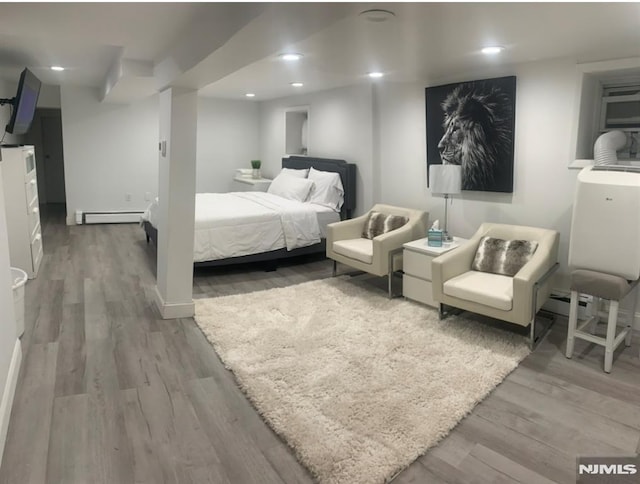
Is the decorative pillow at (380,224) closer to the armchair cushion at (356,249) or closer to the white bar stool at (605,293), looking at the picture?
the armchair cushion at (356,249)

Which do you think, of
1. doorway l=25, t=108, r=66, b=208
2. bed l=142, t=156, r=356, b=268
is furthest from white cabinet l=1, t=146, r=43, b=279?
doorway l=25, t=108, r=66, b=208

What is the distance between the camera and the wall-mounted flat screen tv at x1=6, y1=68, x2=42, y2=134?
3.75 meters

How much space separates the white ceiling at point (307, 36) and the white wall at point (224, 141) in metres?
3.43

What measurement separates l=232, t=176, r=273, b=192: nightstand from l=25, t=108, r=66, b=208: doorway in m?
3.87

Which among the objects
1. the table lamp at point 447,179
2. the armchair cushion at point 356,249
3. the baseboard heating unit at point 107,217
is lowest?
the baseboard heating unit at point 107,217

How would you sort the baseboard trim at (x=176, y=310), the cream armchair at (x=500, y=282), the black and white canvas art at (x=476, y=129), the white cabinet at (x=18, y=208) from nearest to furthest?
the cream armchair at (x=500, y=282) < the baseboard trim at (x=176, y=310) < the black and white canvas art at (x=476, y=129) < the white cabinet at (x=18, y=208)

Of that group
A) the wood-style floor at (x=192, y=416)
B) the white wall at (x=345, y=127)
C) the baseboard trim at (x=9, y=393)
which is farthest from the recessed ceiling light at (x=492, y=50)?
the baseboard trim at (x=9, y=393)

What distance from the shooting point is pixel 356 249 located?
4.55 m

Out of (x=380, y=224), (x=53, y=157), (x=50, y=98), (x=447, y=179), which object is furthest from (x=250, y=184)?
(x=53, y=157)

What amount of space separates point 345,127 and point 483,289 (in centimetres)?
312

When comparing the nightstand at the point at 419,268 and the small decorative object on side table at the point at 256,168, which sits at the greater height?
the small decorative object on side table at the point at 256,168

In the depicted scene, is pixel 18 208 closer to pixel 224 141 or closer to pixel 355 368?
pixel 355 368

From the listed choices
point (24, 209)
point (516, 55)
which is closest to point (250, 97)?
point (24, 209)

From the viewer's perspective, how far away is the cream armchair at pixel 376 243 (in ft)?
14.2
